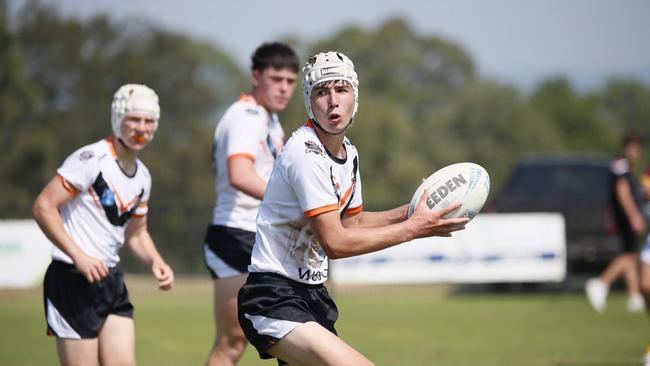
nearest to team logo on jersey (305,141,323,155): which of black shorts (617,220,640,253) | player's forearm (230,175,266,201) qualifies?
player's forearm (230,175,266,201)

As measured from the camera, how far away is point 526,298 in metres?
→ 17.3

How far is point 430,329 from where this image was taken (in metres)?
12.5

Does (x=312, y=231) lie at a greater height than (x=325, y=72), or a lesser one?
lesser

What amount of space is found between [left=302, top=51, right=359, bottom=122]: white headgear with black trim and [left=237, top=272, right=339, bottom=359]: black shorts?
87 centimetres

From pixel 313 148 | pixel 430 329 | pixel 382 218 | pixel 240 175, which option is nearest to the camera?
pixel 313 148

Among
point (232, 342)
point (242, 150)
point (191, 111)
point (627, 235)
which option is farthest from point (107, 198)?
point (191, 111)

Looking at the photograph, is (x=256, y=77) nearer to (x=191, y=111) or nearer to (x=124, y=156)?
(x=124, y=156)

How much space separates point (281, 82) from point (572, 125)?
208 feet

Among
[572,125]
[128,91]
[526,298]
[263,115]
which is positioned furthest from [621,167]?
[572,125]

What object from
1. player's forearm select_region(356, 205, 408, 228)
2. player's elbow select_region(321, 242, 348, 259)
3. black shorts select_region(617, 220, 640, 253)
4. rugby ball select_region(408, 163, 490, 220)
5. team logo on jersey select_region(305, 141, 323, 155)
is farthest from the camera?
black shorts select_region(617, 220, 640, 253)

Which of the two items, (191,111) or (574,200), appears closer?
(574,200)

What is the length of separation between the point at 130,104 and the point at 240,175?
89 centimetres

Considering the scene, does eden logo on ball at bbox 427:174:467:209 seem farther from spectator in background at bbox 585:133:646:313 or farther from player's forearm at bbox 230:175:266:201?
spectator in background at bbox 585:133:646:313

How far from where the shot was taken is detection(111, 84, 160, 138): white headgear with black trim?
603 cm
